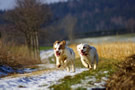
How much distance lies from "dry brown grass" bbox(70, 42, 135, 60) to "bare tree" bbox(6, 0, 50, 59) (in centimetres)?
719

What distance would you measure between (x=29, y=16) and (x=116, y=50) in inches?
402

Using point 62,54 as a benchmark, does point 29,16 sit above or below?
above

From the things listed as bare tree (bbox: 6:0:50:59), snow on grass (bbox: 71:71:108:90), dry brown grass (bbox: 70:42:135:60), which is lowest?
snow on grass (bbox: 71:71:108:90)

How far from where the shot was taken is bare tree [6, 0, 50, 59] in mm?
21125

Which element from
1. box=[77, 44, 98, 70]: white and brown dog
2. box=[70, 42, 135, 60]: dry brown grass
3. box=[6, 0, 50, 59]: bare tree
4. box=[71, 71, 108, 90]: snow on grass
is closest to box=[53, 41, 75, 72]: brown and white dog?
box=[77, 44, 98, 70]: white and brown dog

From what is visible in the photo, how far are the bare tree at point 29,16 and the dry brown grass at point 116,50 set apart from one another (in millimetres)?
7189

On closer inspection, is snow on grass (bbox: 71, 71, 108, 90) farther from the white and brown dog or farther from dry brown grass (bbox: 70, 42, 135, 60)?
dry brown grass (bbox: 70, 42, 135, 60)

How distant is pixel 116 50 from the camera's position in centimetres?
1645

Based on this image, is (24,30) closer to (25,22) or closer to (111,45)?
→ (25,22)

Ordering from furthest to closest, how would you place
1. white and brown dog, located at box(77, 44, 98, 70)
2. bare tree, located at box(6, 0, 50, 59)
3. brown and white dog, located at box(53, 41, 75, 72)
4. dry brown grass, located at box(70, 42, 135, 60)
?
1. bare tree, located at box(6, 0, 50, 59)
2. dry brown grass, located at box(70, 42, 135, 60)
3. white and brown dog, located at box(77, 44, 98, 70)
4. brown and white dog, located at box(53, 41, 75, 72)

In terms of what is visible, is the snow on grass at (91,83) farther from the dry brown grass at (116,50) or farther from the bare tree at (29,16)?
the bare tree at (29,16)

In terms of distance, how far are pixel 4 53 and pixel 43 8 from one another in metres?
10.6

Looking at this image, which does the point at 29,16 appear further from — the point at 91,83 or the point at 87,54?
the point at 91,83

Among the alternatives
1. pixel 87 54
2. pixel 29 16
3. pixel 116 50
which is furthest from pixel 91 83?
pixel 29 16
